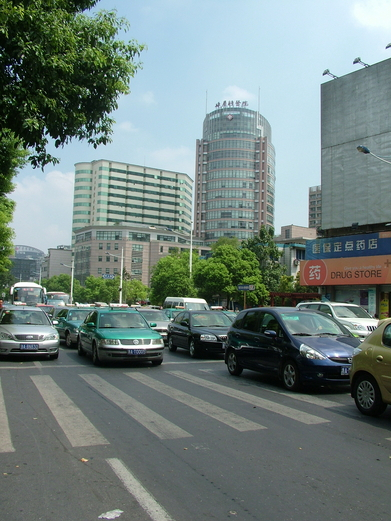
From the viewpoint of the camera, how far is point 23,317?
14.8 metres

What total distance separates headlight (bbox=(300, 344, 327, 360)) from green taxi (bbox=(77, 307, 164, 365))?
460 centimetres

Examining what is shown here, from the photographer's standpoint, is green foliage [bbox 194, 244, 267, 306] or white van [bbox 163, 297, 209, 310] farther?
green foliage [bbox 194, 244, 267, 306]

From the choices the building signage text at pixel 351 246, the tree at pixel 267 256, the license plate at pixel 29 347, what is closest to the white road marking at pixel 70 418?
the license plate at pixel 29 347

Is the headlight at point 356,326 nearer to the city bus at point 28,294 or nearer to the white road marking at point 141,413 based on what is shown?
the white road marking at point 141,413

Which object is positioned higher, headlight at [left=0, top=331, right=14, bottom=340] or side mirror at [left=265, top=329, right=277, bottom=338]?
side mirror at [left=265, top=329, right=277, bottom=338]

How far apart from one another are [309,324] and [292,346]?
1031mm

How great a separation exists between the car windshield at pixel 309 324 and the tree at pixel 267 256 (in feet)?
162

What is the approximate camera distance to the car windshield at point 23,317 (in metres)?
14.6

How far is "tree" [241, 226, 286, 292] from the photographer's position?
5997 cm

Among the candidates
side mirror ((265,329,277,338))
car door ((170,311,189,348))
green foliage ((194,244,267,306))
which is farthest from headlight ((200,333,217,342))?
green foliage ((194,244,267,306))

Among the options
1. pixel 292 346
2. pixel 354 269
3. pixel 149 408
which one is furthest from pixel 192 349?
pixel 354 269

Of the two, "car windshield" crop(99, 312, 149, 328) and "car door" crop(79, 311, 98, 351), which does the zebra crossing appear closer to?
"car door" crop(79, 311, 98, 351)

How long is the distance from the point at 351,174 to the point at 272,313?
29692 millimetres

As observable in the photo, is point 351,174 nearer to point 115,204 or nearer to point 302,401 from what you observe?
point 302,401
